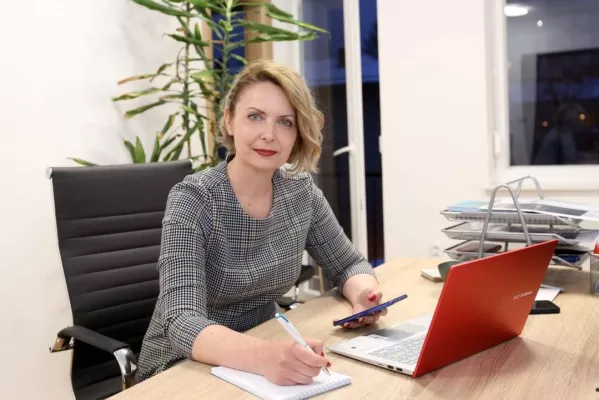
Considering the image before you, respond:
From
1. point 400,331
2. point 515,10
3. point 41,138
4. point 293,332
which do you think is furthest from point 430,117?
point 293,332

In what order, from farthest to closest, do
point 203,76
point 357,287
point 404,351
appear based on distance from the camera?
point 203,76, point 357,287, point 404,351

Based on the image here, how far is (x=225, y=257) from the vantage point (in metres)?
1.43

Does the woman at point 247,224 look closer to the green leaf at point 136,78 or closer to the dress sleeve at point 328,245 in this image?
the dress sleeve at point 328,245

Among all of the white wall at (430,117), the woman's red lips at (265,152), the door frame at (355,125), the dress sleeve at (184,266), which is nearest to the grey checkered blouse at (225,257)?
the dress sleeve at (184,266)

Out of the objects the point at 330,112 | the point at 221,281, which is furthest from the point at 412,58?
the point at 221,281

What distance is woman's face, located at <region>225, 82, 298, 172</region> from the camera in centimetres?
146

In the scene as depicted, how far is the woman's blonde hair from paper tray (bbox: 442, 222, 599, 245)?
50 cm

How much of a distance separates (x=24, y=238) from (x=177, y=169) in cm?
88

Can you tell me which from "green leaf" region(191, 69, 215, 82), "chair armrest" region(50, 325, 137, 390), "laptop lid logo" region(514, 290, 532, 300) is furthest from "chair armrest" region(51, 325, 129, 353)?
"green leaf" region(191, 69, 215, 82)

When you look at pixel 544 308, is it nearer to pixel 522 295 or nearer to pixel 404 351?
pixel 522 295

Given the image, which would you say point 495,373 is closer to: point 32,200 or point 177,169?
point 177,169

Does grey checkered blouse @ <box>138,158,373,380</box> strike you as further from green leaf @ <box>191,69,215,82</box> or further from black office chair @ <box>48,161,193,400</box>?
green leaf @ <box>191,69,215,82</box>

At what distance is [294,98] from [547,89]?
1919 millimetres

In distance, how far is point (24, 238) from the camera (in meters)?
2.39
